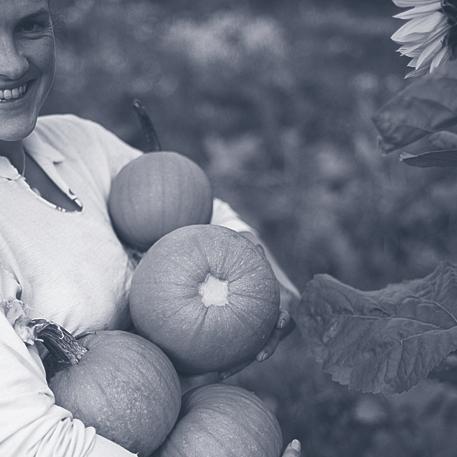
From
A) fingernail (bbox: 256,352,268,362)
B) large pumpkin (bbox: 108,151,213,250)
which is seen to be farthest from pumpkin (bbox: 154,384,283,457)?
large pumpkin (bbox: 108,151,213,250)

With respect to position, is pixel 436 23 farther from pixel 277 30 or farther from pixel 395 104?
pixel 277 30

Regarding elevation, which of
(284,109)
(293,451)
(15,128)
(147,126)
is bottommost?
(293,451)

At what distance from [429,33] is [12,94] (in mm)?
824

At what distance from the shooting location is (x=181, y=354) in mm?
1522

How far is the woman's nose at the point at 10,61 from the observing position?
144cm

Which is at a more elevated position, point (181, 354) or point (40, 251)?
point (40, 251)

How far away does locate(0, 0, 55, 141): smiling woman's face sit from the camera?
4.73 ft

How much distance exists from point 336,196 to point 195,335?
1.97 metres

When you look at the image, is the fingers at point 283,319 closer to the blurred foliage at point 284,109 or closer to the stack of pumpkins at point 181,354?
the stack of pumpkins at point 181,354

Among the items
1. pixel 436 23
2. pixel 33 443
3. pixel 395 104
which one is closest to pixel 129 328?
pixel 33 443

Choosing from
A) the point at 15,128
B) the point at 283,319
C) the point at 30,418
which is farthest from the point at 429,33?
the point at 30,418

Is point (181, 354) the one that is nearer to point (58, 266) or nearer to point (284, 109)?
point (58, 266)

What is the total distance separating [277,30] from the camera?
367cm

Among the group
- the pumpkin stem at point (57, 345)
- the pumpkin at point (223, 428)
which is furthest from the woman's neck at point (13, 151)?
the pumpkin at point (223, 428)
